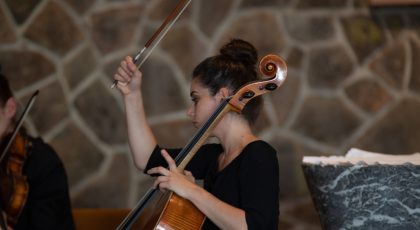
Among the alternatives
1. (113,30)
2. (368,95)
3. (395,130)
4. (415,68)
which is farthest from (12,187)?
(415,68)

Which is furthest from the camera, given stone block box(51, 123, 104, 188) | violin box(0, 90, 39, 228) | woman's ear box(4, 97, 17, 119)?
stone block box(51, 123, 104, 188)

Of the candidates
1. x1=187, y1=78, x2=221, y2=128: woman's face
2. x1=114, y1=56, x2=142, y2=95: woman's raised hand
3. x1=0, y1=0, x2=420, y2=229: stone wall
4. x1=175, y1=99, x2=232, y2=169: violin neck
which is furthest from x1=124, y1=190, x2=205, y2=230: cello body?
x1=0, y1=0, x2=420, y2=229: stone wall

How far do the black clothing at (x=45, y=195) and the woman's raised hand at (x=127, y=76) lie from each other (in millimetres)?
667

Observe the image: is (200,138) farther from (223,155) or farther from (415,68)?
(415,68)

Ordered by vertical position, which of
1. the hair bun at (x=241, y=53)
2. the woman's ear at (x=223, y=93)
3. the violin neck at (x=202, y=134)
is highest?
the hair bun at (x=241, y=53)

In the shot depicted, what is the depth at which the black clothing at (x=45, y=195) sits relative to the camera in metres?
2.67

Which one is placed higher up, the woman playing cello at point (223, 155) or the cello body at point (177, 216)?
the woman playing cello at point (223, 155)

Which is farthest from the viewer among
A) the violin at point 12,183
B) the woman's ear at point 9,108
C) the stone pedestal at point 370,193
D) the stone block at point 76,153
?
the stone block at point 76,153

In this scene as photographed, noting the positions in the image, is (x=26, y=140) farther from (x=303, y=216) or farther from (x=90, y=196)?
(x=303, y=216)

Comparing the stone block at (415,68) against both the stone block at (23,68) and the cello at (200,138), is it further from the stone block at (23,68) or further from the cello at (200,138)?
the cello at (200,138)

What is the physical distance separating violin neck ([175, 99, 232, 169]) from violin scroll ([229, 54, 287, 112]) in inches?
1.2

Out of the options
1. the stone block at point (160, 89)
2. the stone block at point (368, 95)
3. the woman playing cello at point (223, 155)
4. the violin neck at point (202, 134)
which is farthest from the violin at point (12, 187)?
the stone block at point (368, 95)

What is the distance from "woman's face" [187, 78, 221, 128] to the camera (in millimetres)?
2082

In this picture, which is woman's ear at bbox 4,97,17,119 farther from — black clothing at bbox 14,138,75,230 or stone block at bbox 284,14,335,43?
stone block at bbox 284,14,335,43
